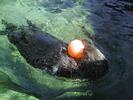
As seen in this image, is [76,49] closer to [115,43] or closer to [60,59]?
[60,59]

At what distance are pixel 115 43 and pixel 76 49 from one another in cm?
182

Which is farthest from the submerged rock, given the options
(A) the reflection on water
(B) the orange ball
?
(A) the reflection on water

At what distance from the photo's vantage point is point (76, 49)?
568 cm

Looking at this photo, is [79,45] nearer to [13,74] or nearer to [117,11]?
[13,74]

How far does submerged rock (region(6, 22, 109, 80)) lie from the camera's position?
18.7 feet

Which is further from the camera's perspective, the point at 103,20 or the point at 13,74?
the point at 103,20

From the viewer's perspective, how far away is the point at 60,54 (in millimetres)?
5852

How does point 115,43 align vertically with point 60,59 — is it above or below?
below

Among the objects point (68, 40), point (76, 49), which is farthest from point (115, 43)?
point (76, 49)

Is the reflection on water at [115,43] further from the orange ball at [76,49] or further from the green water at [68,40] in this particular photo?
the orange ball at [76,49]

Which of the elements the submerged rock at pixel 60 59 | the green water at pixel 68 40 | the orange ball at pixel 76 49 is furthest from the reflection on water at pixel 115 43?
the orange ball at pixel 76 49

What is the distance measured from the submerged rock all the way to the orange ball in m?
0.07

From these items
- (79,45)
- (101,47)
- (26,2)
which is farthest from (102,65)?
(26,2)

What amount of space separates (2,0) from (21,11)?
2.62 feet
